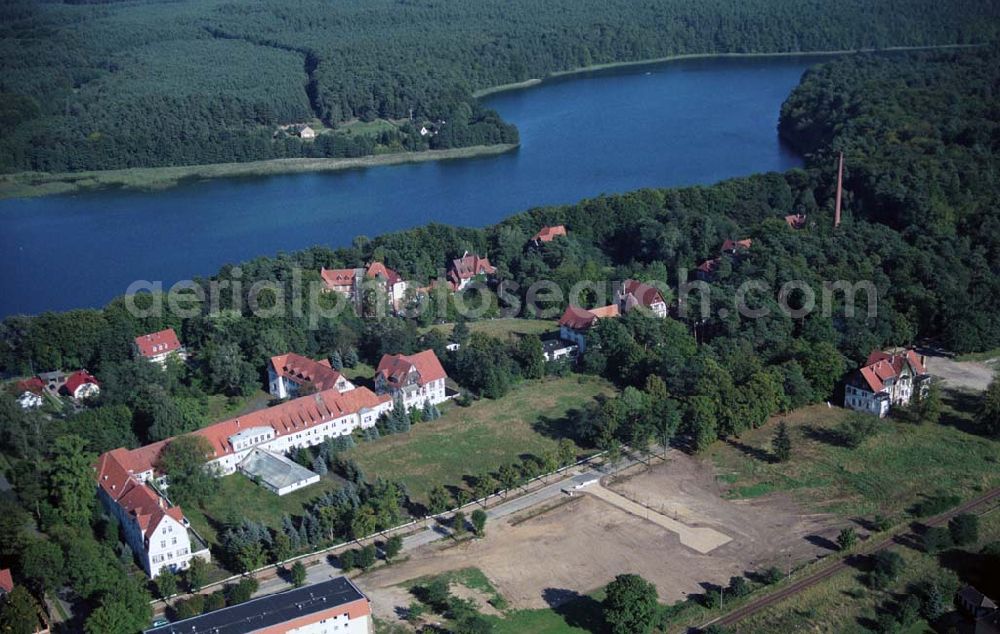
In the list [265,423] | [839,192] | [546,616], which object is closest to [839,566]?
[546,616]

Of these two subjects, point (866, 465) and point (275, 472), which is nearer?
point (275, 472)

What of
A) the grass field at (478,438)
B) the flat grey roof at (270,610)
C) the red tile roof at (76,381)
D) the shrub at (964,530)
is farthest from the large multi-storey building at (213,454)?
the shrub at (964,530)

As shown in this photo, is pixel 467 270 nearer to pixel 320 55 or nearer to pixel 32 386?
pixel 32 386

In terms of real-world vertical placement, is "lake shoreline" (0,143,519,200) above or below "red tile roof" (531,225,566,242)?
above

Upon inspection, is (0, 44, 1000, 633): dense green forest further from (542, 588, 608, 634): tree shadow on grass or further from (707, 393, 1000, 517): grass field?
(542, 588, 608, 634): tree shadow on grass

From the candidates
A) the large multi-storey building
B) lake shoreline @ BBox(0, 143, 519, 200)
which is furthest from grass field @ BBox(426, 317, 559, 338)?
lake shoreline @ BBox(0, 143, 519, 200)

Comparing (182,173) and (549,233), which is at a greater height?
(182,173)

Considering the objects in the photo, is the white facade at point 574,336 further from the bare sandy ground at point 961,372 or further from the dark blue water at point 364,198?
the dark blue water at point 364,198

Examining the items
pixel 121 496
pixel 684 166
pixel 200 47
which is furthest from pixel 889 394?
pixel 200 47
